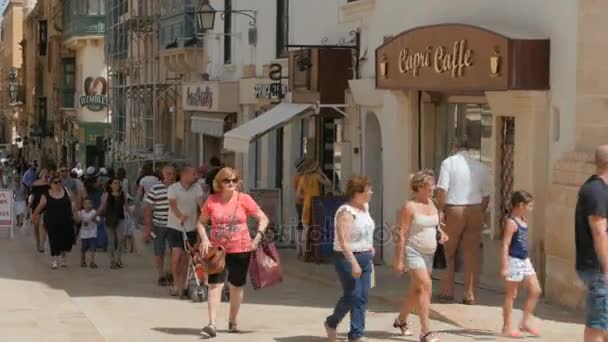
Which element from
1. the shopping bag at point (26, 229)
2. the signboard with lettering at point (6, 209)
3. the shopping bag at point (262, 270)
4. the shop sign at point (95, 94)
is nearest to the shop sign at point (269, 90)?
the signboard with lettering at point (6, 209)

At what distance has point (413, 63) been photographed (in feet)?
50.8

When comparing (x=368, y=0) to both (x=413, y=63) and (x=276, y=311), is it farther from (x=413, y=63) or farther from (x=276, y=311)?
(x=276, y=311)

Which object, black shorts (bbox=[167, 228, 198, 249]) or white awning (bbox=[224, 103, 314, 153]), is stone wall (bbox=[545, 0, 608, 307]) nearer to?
black shorts (bbox=[167, 228, 198, 249])

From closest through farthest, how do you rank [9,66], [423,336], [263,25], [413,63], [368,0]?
[423,336], [413,63], [368,0], [263,25], [9,66]

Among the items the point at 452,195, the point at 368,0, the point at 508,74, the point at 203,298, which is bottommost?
the point at 203,298

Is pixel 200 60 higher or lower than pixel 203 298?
higher

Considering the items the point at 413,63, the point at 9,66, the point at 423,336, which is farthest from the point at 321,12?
the point at 9,66

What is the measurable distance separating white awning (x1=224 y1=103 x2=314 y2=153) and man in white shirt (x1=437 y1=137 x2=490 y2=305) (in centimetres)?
705

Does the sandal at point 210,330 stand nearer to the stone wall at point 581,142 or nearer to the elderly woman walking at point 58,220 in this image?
the stone wall at point 581,142

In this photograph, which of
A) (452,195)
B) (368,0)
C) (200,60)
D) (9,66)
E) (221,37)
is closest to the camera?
(452,195)

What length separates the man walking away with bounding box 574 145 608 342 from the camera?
8.47 metres

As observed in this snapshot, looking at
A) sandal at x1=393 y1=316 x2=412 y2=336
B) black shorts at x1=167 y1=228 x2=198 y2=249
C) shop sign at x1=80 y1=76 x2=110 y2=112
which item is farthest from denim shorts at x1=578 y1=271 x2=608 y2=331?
shop sign at x1=80 y1=76 x2=110 y2=112

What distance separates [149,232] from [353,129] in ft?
15.9

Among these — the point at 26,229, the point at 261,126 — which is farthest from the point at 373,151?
the point at 26,229
